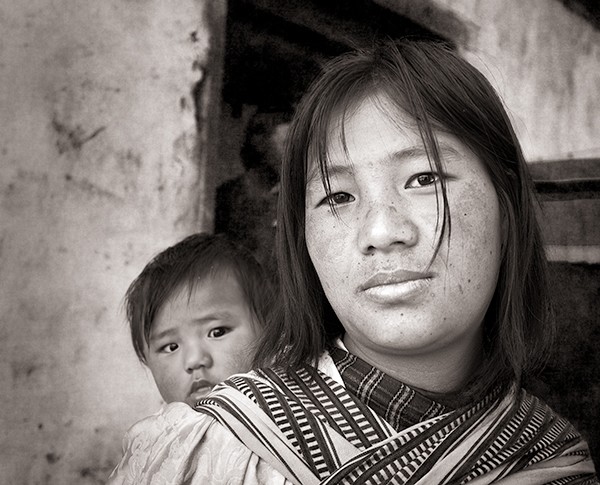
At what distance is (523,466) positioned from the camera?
1.53 m

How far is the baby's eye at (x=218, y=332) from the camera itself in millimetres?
2141

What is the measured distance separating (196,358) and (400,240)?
0.86m

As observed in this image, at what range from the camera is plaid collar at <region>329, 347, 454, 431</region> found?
4.84 feet

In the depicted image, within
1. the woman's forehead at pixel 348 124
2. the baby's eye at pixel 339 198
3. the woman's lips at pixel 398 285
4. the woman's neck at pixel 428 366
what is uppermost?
the woman's forehead at pixel 348 124

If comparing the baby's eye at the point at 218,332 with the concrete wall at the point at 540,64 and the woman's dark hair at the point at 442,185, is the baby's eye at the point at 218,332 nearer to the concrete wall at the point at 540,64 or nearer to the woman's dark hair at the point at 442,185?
the woman's dark hair at the point at 442,185

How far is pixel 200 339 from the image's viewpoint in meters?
2.13

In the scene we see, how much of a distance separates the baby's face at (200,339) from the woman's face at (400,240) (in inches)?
24.4

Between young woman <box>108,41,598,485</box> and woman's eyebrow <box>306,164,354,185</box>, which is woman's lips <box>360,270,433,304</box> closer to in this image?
young woman <box>108,41,598,485</box>

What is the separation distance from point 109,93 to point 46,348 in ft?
2.38

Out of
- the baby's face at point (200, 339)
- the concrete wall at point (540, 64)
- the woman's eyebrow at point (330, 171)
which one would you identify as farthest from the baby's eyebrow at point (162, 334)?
the concrete wall at point (540, 64)

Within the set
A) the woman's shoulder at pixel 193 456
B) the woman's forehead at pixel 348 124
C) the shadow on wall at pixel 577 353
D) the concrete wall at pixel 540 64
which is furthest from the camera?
the concrete wall at pixel 540 64

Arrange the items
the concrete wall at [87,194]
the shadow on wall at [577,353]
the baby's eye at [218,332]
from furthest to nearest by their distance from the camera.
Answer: the shadow on wall at [577,353], the baby's eye at [218,332], the concrete wall at [87,194]

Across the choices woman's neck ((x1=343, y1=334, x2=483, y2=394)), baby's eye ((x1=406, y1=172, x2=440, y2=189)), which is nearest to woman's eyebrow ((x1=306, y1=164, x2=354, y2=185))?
baby's eye ((x1=406, y1=172, x2=440, y2=189))

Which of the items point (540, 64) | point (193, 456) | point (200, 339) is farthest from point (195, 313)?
point (540, 64)
